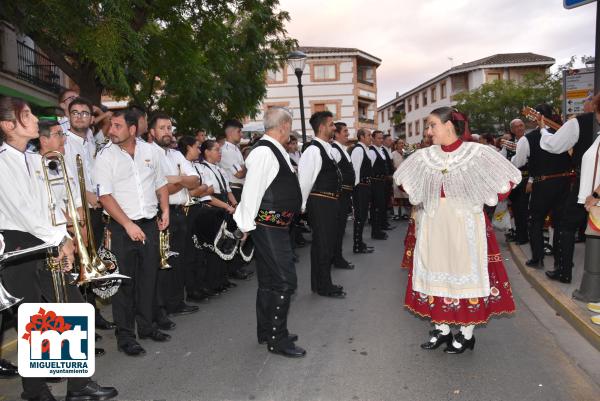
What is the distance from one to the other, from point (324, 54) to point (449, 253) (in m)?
41.1

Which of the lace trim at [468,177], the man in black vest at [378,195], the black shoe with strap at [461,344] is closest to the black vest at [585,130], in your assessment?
the lace trim at [468,177]

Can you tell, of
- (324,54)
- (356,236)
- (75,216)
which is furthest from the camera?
(324,54)

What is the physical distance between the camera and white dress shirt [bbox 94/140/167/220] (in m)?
4.64

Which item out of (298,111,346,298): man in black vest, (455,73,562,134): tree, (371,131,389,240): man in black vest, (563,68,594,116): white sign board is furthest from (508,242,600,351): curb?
(455,73,562,134): tree

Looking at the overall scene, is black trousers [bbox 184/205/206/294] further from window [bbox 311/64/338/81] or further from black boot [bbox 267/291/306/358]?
window [bbox 311/64/338/81]

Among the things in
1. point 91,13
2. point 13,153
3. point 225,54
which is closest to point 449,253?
point 13,153

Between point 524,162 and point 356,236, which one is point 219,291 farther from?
point 524,162

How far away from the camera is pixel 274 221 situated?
181 inches

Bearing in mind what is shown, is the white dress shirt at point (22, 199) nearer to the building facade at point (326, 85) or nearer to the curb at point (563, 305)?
the curb at point (563, 305)

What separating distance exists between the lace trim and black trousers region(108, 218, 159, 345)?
254 centimetres

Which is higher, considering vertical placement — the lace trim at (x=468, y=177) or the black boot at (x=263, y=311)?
the lace trim at (x=468, y=177)

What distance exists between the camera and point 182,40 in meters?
11.6

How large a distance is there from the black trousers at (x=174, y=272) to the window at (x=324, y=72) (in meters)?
39.2

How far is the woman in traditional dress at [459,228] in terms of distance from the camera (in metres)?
4.30
